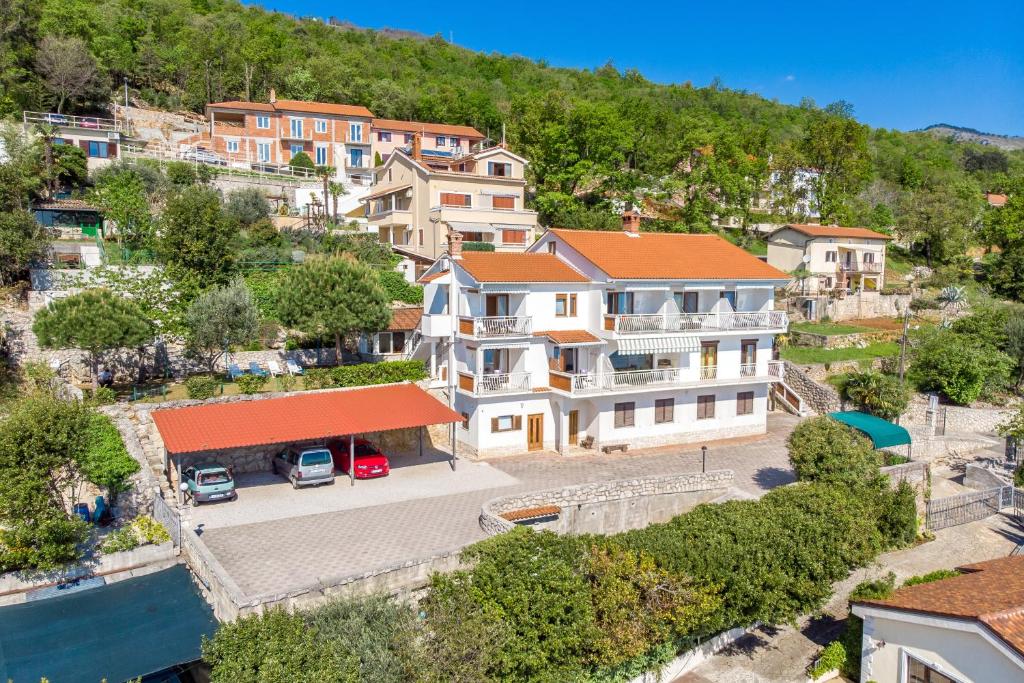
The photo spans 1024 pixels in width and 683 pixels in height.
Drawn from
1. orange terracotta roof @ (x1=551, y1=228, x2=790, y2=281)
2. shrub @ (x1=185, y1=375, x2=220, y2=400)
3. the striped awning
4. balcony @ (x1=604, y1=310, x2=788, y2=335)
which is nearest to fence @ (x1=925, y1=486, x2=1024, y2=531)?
balcony @ (x1=604, y1=310, x2=788, y2=335)

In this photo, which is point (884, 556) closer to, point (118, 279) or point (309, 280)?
point (309, 280)

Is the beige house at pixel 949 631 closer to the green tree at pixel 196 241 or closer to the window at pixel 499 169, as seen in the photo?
the green tree at pixel 196 241

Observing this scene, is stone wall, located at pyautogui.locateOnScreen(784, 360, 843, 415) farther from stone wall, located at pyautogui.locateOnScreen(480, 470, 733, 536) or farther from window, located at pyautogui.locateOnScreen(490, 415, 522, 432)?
window, located at pyautogui.locateOnScreen(490, 415, 522, 432)

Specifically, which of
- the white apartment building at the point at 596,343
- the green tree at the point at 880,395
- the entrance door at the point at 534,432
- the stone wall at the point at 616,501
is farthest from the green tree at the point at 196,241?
the green tree at the point at 880,395

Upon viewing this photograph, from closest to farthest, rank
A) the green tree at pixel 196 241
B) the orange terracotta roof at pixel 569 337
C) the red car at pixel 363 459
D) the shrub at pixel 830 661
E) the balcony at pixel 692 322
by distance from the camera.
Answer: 1. the shrub at pixel 830 661
2. the red car at pixel 363 459
3. the orange terracotta roof at pixel 569 337
4. the balcony at pixel 692 322
5. the green tree at pixel 196 241

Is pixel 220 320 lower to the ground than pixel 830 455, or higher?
higher

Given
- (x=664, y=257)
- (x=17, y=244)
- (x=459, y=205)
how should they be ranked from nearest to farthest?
A: 1. (x=17, y=244)
2. (x=664, y=257)
3. (x=459, y=205)

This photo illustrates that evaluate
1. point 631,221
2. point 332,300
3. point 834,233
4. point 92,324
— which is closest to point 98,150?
point 92,324

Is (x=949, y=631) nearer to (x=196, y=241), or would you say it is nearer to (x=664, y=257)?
(x=664, y=257)
